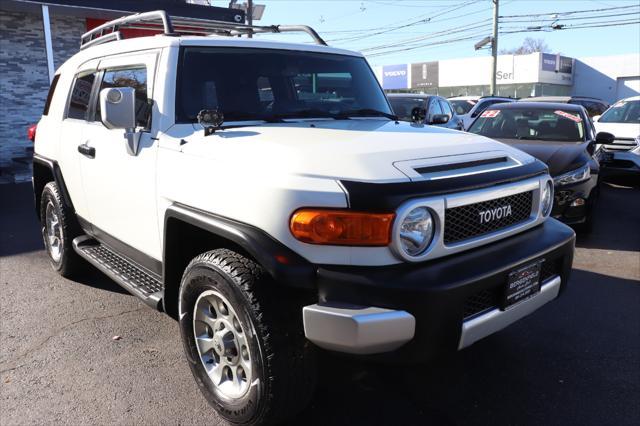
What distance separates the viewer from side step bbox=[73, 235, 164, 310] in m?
3.23

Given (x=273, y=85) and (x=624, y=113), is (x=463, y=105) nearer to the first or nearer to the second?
(x=624, y=113)

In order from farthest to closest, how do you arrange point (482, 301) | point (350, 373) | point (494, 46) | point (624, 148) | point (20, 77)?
point (494, 46) < point (20, 77) < point (624, 148) < point (350, 373) < point (482, 301)

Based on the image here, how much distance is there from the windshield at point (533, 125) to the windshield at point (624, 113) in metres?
3.72

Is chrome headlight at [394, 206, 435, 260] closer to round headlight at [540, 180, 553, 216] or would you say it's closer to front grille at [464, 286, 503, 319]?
front grille at [464, 286, 503, 319]

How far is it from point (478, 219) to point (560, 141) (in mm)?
5227

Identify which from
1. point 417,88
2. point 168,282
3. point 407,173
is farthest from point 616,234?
point 417,88

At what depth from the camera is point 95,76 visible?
423cm

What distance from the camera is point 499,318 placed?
8.34 feet

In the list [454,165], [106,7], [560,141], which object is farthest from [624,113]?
[106,7]

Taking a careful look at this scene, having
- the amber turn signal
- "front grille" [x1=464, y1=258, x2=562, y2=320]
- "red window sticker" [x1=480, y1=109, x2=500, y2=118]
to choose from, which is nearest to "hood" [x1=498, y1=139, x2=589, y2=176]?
"red window sticker" [x1=480, y1=109, x2=500, y2=118]

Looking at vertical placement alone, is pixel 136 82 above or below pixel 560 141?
above

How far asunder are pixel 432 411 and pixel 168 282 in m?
1.64

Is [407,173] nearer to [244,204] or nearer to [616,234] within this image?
[244,204]

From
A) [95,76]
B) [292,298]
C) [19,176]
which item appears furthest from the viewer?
[19,176]
